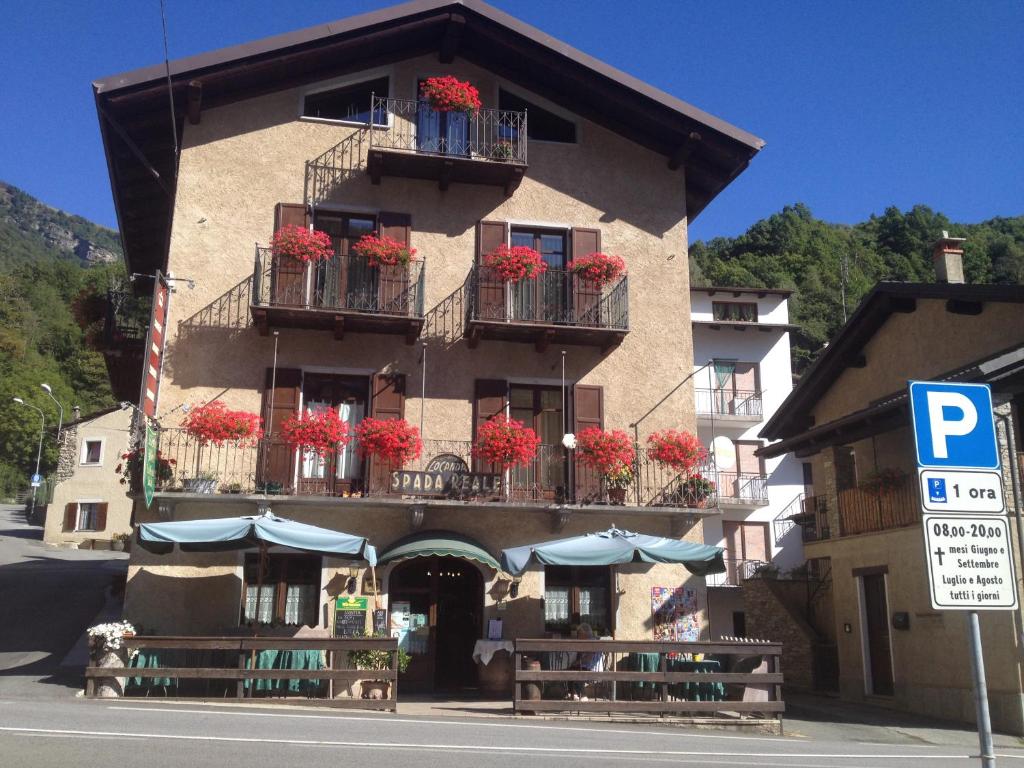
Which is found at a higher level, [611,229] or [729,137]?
[729,137]

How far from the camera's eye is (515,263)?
1777cm

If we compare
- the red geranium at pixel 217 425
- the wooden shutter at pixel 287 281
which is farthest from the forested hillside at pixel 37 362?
the red geranium at pixel 217 425

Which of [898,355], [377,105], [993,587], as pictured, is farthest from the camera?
[898,355]

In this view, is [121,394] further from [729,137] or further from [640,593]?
[729,137]

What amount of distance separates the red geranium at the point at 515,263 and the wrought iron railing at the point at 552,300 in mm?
291

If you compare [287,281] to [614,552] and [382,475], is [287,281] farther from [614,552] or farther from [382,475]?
[614,552]

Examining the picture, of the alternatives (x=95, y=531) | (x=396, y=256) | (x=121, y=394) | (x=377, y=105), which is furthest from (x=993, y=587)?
(x=95, y=531)

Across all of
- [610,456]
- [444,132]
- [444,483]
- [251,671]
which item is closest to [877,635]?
[610,456]

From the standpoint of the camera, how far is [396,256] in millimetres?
17562

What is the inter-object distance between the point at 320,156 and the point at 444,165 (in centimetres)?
260

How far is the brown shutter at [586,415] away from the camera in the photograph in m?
17.8

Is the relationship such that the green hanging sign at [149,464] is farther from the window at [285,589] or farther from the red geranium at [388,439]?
the red geranium at [388,439]

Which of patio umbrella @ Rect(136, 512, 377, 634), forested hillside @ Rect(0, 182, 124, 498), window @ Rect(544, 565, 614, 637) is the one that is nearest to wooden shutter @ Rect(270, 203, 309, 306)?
patio umbrella @ Rect(136, 512, 377, 634)

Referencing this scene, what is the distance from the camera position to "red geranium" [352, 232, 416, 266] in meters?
17.4
